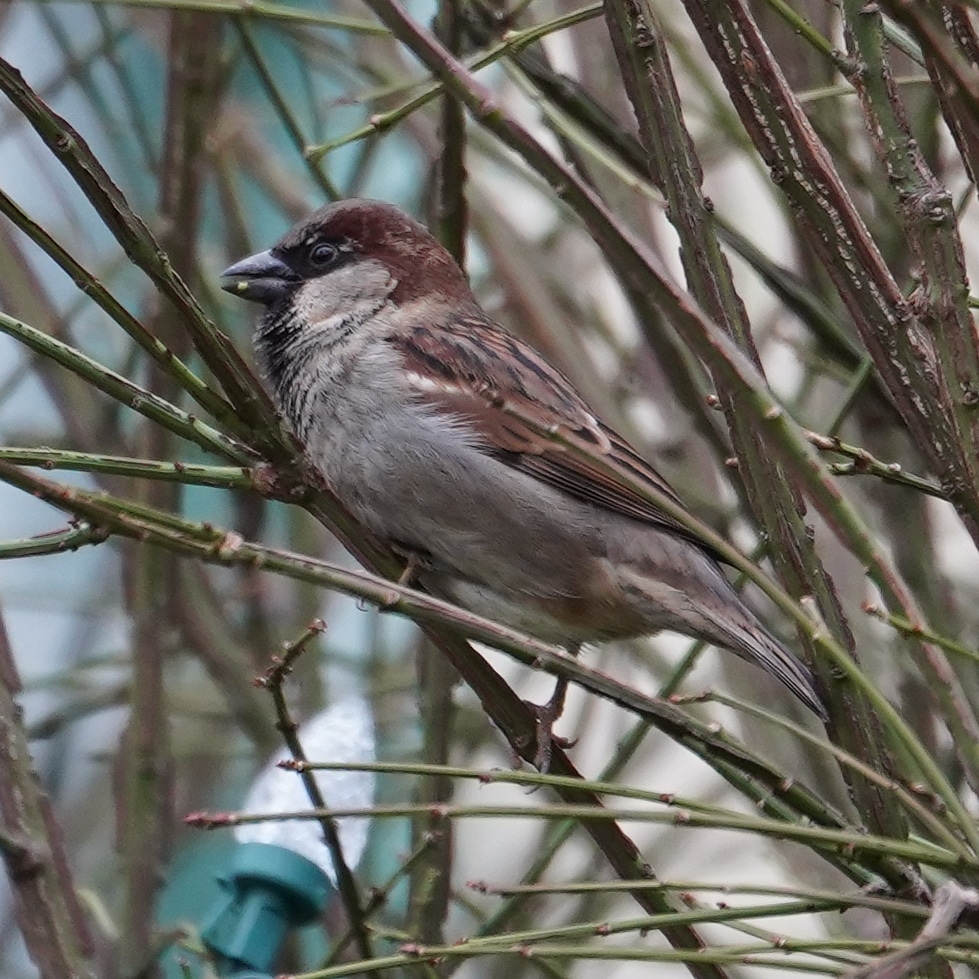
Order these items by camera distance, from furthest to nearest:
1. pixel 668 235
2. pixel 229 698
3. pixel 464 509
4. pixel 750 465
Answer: pixel 668 235 < pixel 229 698 < pixel 464 509 < pixel 750 465

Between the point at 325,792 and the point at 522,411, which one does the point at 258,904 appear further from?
the point at 522,411

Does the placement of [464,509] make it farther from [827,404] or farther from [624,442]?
[827,404]

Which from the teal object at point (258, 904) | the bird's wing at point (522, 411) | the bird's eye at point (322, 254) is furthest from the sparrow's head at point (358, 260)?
the teal object at point (258, 904)

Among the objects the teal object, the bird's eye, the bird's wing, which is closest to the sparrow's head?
the bird's eye

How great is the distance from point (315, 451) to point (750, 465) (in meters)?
0.90

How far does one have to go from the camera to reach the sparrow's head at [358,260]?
8.68 feet

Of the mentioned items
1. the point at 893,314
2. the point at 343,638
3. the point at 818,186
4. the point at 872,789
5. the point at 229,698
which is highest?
the point at 818,186

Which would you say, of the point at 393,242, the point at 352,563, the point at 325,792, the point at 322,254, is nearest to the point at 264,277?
the point at 322,254

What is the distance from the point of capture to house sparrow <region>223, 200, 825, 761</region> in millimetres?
2344

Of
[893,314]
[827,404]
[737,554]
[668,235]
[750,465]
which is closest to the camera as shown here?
[737,554]

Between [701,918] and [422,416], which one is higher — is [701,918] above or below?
below

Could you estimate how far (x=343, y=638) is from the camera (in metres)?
5.27

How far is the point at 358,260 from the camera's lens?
2.71 m

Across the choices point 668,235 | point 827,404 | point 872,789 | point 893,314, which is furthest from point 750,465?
Result: point 668,235
